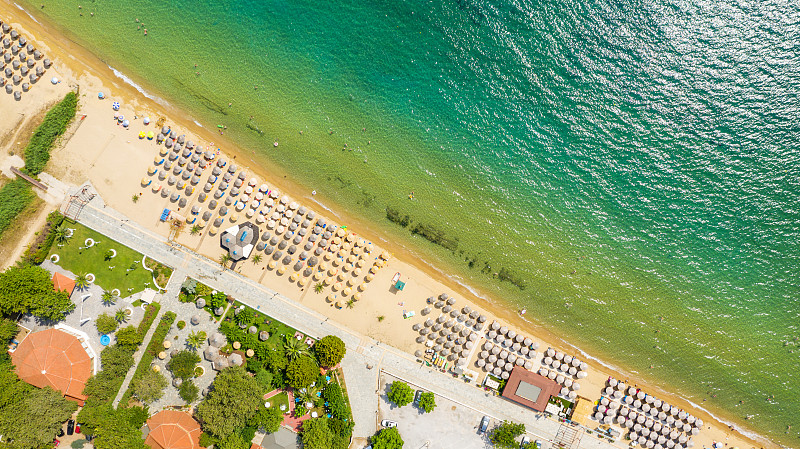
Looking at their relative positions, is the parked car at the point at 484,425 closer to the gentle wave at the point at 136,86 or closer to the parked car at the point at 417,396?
the parked car at the point at 417,396

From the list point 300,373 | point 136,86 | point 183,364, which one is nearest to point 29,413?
point 183,364

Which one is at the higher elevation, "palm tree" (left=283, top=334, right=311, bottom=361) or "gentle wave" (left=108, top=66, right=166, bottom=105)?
"gentle wave" (left=108, top=66, right=166, bottom=105)

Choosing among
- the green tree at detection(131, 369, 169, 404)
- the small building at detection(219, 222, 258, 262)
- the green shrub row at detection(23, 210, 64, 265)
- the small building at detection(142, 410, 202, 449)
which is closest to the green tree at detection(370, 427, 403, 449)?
the small building at detection(142, 410, 202, 449)

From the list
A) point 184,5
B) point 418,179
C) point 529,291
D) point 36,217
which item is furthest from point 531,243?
point 36,217

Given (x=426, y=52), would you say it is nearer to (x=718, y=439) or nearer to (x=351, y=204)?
(x=351, y=204)

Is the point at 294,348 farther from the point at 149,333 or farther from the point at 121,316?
the point at 121,316

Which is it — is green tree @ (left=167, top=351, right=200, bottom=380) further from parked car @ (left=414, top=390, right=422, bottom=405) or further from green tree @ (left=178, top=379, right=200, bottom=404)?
parked car @ (left=414, top=390, right=422, bottom=405)
